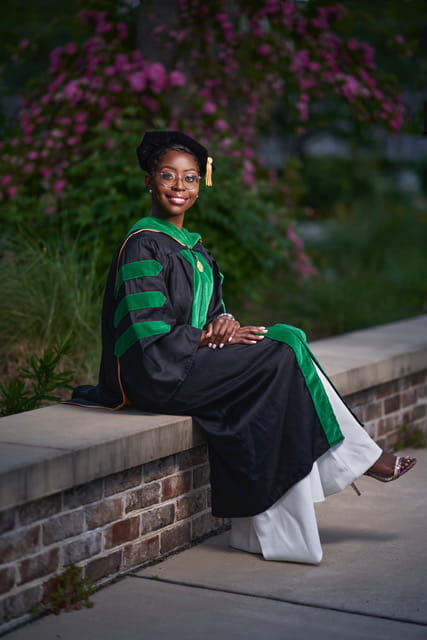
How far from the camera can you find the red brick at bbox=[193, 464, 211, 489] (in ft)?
14.5

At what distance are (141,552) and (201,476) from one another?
53 centimetres

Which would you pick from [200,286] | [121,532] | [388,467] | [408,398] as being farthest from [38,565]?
[408,398]

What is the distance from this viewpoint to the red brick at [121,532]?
3879mm

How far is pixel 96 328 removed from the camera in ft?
19.9

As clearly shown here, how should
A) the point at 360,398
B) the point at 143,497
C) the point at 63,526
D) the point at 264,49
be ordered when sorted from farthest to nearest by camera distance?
the point at 264,49 → the point at 360,398 → the point at 143,497 → the point at 63,526

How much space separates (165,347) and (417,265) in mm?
6784

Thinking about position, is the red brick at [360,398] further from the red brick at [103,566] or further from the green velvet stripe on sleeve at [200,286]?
the red brick at [103,566]

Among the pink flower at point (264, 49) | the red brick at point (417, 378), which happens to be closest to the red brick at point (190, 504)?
the red brick at point (417, 378)

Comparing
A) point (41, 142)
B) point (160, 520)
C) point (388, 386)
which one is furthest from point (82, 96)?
point (160, 520)

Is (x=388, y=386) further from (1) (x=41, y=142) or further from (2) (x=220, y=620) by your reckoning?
(1) (x=41, y=142)

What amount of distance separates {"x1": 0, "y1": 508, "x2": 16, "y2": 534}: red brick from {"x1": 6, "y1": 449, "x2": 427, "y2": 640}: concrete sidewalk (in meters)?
0.36

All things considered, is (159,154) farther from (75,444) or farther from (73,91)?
(73,91)

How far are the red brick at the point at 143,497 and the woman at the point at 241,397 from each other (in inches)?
10.1

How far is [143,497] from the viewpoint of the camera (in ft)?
13.4
